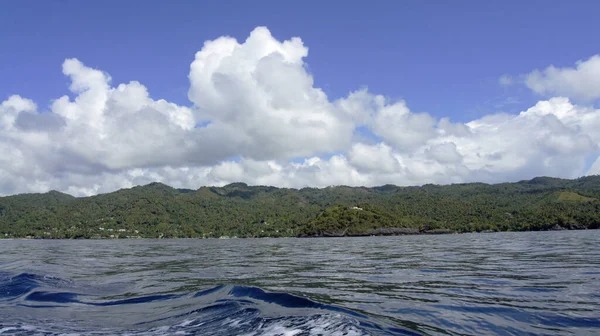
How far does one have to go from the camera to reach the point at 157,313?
1506cm

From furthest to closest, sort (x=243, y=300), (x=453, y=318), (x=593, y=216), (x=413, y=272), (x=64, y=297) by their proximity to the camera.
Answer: (x=593, y=216)
(x=413, y=272)
(x=64, y=297)
(x=243, y=300)
(x=453, y=318)

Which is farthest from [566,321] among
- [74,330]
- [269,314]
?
[74,330]

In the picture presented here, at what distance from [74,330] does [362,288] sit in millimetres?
12399

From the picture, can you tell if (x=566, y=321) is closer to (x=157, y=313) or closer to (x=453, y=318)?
(x=453, y=318)

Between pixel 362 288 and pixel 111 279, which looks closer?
pixel 362 288

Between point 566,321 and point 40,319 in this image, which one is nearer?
point 566,321

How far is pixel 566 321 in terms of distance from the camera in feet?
38.4

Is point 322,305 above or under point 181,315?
above

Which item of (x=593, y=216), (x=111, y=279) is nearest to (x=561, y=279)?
(x=111, y=279)

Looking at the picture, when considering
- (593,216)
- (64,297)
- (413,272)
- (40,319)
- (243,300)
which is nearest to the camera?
(40,319)

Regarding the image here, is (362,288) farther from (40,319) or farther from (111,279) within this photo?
(111,279)

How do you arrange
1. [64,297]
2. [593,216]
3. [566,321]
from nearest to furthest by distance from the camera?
1. [566,321]
2. [64,297]
3. [593,216]

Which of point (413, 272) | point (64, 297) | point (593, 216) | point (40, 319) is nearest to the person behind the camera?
point (40, 319)

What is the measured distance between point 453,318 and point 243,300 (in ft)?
25.8
